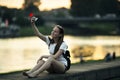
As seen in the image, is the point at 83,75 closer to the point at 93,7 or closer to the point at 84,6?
the point at 84,6

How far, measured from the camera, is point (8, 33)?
49.9 m

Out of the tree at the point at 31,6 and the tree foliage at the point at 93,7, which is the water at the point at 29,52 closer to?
the tree at the point at 31,6

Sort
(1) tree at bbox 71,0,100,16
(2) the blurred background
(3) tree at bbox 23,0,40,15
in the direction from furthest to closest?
(1) tree at bbox 71,0,100,16 → (3) tree at bbox 23,0,40,15 → (2) the blurred background

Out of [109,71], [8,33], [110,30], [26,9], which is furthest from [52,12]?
[109,71]

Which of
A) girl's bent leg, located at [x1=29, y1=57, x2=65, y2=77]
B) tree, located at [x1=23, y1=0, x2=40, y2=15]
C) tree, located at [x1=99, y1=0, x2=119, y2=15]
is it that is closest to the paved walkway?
girl's bent leg, located at [x1=29, y1=57, x2=65, y2=77]

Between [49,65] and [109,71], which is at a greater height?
[49,65]

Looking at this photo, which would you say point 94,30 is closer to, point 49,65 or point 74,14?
point 74,14

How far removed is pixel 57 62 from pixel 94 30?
59.9 m

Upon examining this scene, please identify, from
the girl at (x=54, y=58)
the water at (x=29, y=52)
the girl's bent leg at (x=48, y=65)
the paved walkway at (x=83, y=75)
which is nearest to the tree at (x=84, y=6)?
the water at (x=29, y=52)

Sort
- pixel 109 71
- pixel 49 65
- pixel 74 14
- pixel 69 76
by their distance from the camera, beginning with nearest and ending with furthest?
pixel 49 65, pixel 69 76, pixel 109 71, pixel 74 14

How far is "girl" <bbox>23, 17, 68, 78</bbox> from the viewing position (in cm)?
590

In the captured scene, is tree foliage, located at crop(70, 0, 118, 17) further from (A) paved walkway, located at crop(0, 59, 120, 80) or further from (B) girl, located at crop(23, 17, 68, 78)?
(B) girl, located at crop(23, 17, 68, 78)

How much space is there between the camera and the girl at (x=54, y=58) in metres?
5.90

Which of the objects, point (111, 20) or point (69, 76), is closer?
point (69, 76)
